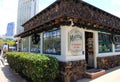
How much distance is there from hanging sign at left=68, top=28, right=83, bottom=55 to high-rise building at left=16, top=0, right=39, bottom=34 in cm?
5409

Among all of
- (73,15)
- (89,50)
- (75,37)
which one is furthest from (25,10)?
(73,15)

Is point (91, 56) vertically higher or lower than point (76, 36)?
lower

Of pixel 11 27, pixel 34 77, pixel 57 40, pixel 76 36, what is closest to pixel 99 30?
pixel 76 36

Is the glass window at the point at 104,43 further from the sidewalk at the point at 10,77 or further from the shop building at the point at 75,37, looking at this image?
the sidewalk at the point at 10,77

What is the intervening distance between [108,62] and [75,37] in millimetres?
4310

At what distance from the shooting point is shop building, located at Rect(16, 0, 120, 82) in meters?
6.72

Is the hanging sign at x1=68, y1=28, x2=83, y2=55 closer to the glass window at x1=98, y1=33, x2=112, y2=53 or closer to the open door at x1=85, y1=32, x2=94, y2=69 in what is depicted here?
the open door at x1=85, y1=32, x2=94, y2=69

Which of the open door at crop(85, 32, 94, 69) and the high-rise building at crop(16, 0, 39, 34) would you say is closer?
the open door at crop(85, 32, 94, 69)

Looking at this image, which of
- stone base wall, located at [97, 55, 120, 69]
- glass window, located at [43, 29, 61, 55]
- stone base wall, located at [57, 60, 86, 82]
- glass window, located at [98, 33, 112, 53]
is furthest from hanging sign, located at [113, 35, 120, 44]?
glass window, located at [43, 29, 61, 55]

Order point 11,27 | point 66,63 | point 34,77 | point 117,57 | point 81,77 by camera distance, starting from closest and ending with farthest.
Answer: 1. point 34,77
2. point 66,63
3. point 81,77
4. point 117,57
5. point 11,27

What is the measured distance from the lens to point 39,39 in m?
9.77

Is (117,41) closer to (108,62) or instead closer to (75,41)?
(108,62)

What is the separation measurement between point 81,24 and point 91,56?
3.09 metres

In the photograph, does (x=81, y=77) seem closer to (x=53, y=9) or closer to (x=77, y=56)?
(x=77, y=56)
